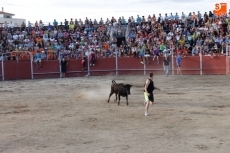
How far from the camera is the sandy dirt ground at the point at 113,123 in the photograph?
30.3 feet

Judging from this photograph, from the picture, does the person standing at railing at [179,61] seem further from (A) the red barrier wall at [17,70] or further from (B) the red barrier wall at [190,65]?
(A) the red barrier wall at [17,70]

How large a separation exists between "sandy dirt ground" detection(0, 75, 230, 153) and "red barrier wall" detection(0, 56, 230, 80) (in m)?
8.48

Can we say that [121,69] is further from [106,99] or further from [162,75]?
[106,99]

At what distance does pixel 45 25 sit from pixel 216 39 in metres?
13.5

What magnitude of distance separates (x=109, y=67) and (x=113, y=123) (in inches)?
708

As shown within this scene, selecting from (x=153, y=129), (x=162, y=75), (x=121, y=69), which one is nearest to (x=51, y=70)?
(x=121, y=69)

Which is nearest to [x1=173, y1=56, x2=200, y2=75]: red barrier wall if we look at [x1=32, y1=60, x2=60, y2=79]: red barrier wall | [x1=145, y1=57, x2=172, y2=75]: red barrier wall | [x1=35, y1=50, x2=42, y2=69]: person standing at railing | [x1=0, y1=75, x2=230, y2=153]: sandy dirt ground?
[x1=145, y1=57, x2=172, y2=75]: red barrier wall

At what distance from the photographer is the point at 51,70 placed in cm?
2933

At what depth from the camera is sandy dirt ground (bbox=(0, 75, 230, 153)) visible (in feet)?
30.3

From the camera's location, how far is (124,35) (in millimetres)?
32875

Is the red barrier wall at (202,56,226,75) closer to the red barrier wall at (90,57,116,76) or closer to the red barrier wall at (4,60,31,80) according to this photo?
the red barrier wall at (90,57,116,76)

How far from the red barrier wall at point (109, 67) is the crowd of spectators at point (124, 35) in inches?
23.5

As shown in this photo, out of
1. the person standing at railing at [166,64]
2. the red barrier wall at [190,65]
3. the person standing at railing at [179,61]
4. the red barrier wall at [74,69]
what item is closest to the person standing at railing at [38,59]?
the red barrier wall at [74,69]

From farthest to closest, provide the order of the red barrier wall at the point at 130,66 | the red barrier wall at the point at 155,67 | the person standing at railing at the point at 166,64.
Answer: the red barrier wall at the point at 130,66, the red barrier wall at the point at 155,67, the person standing at railing at the point at 166,64
